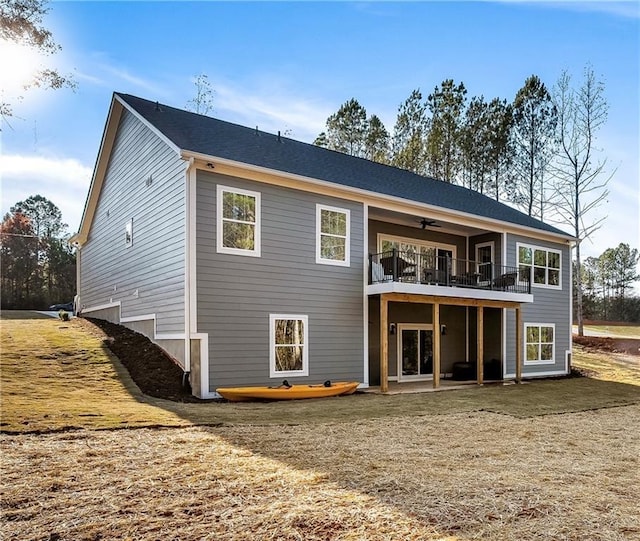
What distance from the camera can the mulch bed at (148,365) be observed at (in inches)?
420

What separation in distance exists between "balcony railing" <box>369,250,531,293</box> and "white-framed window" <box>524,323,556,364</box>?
177cm

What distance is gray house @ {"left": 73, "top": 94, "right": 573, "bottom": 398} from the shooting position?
11234 mm

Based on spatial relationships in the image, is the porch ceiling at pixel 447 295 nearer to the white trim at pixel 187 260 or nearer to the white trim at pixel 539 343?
the white trim at pixel 539 343

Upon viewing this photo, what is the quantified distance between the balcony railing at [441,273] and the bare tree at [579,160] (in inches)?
472

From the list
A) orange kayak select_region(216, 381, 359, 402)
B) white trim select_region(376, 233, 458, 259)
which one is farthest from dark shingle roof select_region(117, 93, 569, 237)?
orange kayak select_region(216, 381, 359, 402)

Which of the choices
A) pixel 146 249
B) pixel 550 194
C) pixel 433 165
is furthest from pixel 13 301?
pixel 550 194

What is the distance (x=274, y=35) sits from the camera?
554 inches

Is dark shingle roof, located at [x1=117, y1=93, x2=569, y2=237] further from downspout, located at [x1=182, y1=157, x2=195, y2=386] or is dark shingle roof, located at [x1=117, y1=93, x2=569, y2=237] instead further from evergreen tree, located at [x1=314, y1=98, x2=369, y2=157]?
evergreen tree, located at [x1=314, y1=98, x2=369, y2=157]

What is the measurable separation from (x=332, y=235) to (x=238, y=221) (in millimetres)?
2758

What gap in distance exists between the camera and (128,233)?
48.8 ft

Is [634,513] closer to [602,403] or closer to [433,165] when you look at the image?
[602,403]

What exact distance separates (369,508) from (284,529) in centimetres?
79

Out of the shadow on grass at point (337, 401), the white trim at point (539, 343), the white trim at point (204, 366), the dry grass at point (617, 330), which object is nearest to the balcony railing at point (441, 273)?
the white trim at point (539, 343)

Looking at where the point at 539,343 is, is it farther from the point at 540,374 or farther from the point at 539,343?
the point at 540,374
